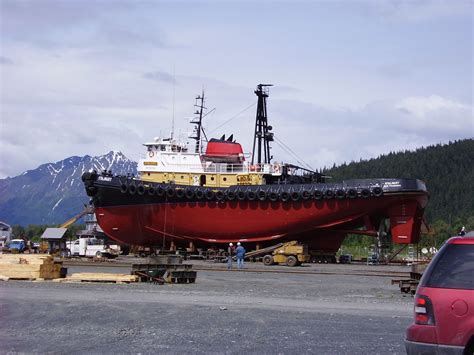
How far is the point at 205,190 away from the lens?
4309cm

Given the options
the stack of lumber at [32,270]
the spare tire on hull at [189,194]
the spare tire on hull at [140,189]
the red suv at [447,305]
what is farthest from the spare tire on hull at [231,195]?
the red suv at [447,305]

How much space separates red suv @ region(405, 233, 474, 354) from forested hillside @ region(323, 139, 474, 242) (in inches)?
4503

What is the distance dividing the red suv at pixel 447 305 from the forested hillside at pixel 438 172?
11438cm

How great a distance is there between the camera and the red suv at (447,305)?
22.5 feet

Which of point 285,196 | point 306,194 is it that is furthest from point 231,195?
point 306,194

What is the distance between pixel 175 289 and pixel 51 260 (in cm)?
606

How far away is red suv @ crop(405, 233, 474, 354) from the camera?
22.5 feet

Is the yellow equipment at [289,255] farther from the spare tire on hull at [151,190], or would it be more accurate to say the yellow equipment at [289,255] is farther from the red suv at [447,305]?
the red suv at [447,305]

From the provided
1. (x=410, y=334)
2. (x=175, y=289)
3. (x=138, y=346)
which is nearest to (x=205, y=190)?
(x=175, y=289)

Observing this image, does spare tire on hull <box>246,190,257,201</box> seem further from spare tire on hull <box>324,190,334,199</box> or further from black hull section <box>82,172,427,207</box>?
spare tire on hull <box>324,190,334,199</box>

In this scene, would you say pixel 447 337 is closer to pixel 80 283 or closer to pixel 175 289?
pixel 175 289

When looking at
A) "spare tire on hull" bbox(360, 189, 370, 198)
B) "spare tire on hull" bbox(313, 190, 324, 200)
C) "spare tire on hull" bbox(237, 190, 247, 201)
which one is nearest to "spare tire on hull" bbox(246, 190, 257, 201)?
"spare tire on hull" bbox(237, 190, 247, 201)

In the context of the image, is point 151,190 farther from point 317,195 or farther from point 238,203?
point 317,195

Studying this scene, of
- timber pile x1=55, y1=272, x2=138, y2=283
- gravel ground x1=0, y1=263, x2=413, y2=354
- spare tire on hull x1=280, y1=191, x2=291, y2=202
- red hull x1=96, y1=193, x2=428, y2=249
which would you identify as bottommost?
gravel ground x1=0, y1=263, x2=413, y2=354
